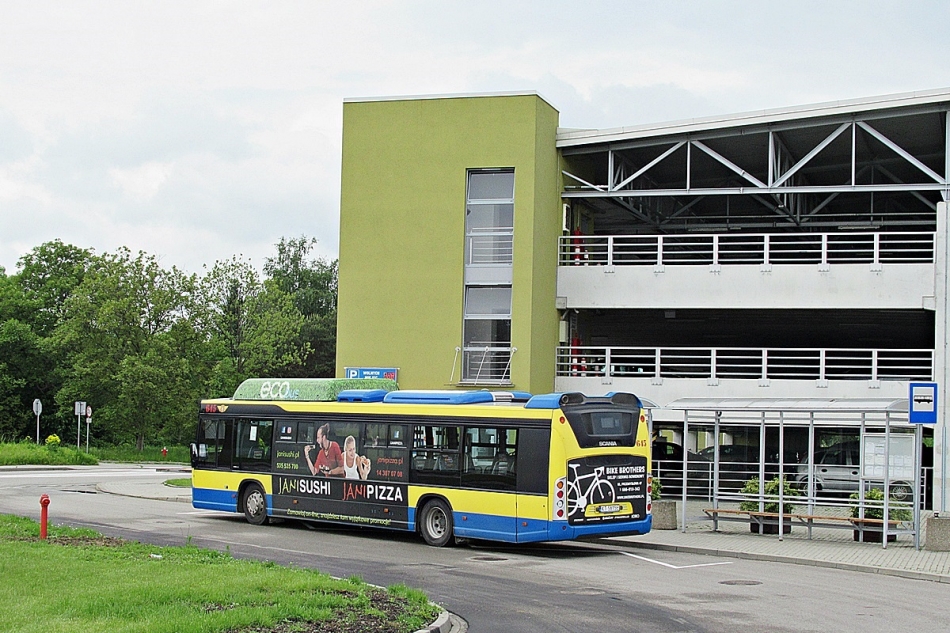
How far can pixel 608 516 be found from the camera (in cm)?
1947

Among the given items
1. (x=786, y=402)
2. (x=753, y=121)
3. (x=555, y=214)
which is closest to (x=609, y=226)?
(x=555, y=214)

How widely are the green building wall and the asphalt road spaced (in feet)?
30.5

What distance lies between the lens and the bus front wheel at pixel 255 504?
24078 mm

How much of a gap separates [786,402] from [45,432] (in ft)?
207

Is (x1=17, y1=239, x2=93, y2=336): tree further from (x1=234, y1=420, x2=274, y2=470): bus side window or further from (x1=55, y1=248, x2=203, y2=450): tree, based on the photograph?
(x1=234, y1=420, x2=274, y2=470): bus side window

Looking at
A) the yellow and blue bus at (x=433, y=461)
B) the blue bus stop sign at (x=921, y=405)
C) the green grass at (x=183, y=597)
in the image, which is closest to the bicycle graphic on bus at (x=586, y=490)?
the yellow and blue bus at (x=433, y=461)

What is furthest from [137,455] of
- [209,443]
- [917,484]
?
[917,484]

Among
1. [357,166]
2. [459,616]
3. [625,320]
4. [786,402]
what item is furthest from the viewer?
[625,320]

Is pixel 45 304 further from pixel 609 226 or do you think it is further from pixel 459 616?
pixel 459 616

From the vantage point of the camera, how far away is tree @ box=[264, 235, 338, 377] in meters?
92.2

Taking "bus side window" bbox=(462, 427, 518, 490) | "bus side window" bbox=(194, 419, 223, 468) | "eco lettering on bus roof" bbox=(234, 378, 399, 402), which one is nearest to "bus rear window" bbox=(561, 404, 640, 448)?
"bus side window" bbox=(462, 427, 518, 490)

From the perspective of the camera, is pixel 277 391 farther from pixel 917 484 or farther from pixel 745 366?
pixel 745 366

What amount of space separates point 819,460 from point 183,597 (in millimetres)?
24477

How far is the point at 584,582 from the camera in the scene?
621 inches
